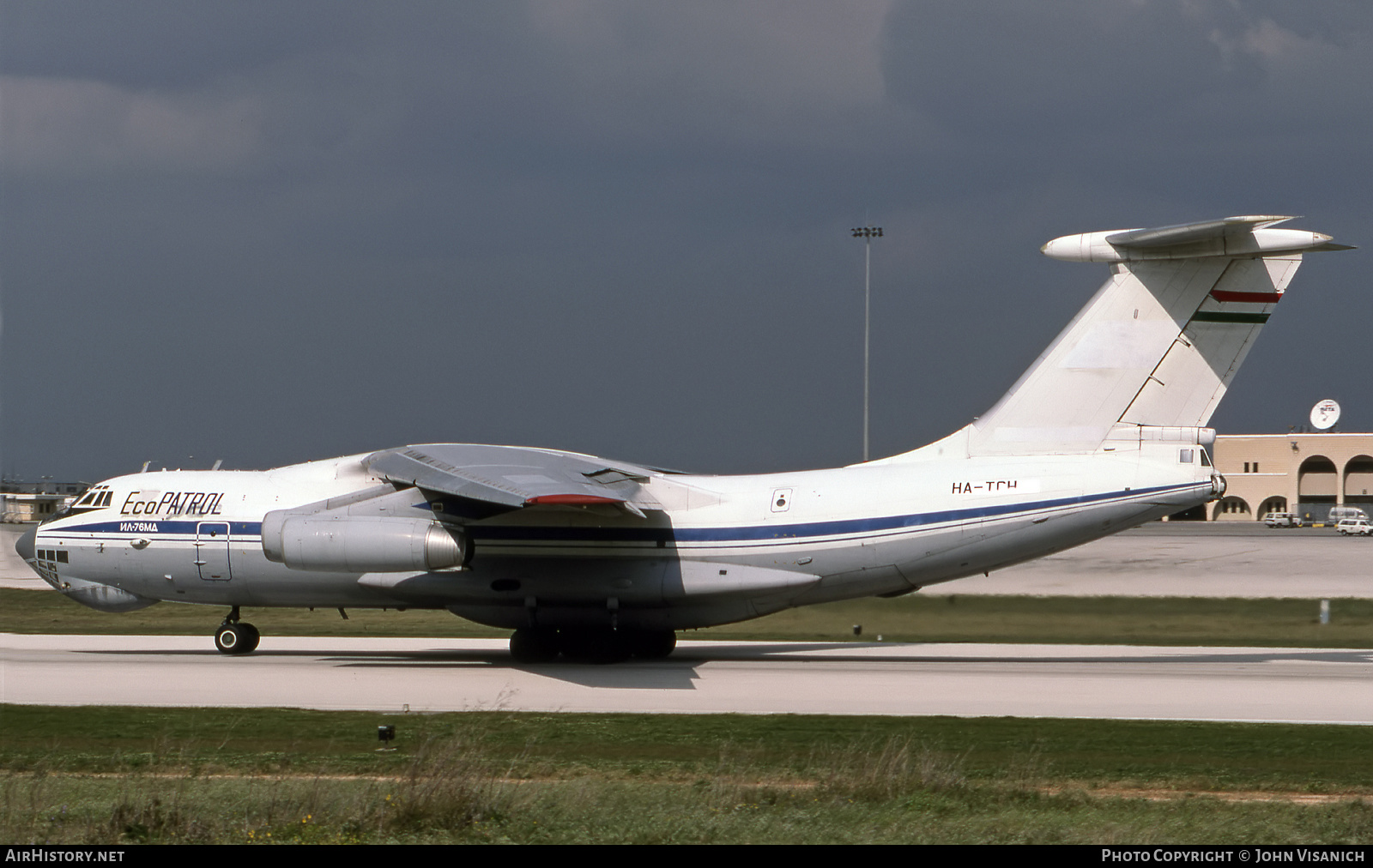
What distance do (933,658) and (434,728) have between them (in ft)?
31.5

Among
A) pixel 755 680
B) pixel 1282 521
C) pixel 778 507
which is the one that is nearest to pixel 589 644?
pixel 755 680

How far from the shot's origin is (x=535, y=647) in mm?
19969

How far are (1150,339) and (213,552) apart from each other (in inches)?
553

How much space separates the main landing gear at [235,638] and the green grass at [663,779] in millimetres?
6389

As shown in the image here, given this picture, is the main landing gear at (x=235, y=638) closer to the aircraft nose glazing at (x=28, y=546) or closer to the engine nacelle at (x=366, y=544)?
the engine nacelle at (x=366, y=544)

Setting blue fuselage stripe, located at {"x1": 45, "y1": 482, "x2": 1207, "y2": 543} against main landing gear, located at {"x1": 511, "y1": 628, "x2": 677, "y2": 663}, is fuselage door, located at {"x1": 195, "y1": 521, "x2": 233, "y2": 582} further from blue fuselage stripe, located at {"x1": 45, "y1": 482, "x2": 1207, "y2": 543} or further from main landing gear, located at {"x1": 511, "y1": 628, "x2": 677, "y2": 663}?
main landing gear, located at {"x1": 511, "y1": 628, "x2": 677, "y2": 663}

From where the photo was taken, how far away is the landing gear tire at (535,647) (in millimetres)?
19891

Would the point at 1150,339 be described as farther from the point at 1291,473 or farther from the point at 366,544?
the point at 1291,473

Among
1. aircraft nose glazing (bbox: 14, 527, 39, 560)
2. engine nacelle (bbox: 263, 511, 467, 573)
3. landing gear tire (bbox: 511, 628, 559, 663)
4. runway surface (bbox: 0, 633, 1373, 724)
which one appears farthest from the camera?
aircraft nose glazing (bbox: 14, 527, 39, 560)

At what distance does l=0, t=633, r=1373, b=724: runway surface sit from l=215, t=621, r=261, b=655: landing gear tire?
0.19 meters

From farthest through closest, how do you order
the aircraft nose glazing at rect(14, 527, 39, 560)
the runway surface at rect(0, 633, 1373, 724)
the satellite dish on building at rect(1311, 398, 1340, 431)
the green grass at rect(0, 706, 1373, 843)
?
the satellite dish on building at rect(1311, 398, 1340, 431)
the aircraft nose glazing at rect(14, 527, 39, 560)
the runway surface at rect(0, 633, 1373, 724)
the green grass at rect(0, 706, 1373, 843)

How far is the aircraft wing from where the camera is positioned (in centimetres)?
1659

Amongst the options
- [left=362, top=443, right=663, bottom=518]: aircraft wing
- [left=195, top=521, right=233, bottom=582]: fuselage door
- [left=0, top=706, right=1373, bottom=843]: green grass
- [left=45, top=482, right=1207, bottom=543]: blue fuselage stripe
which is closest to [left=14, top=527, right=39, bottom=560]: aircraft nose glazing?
[left=195, top=521, right=233, bottom=582]: fuselage door

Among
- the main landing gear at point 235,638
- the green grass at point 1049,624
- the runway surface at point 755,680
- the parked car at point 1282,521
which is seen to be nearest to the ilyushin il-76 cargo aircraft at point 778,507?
the main landing gear at point 235,638
